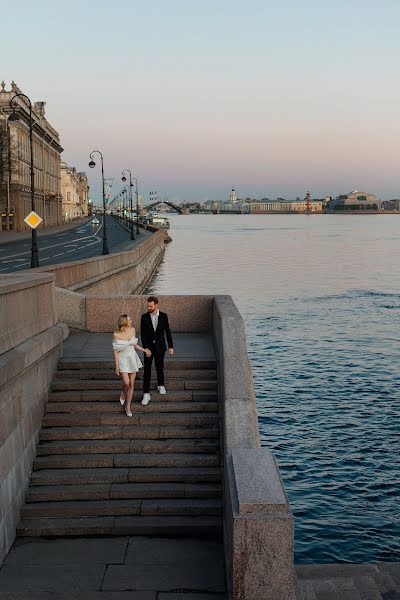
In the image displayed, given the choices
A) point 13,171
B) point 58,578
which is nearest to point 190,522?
point 58,578

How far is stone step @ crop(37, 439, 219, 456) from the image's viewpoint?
10688 mm

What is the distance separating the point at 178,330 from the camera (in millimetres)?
15672

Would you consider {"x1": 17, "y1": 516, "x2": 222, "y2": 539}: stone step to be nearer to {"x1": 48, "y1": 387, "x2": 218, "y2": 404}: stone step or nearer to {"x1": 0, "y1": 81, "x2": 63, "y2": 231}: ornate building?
{"x1": 48, "y1": 387, "x2": 218, "y2": 404}: stone step

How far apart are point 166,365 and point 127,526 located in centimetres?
367

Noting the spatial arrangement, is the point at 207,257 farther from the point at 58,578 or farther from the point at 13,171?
the point at 58,578

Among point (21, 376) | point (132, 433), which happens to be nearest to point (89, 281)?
point (132, 433)

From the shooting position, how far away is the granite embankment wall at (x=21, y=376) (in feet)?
30.3

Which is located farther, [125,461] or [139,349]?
[139,349]

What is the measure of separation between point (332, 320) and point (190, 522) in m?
33.0

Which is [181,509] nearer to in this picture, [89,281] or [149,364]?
[149,364]

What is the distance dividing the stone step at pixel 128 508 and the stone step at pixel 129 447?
3.11ft

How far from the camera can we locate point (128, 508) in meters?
9.72

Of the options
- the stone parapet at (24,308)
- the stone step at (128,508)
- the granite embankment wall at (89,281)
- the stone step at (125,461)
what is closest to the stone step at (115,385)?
the stone parapet at (24,308)

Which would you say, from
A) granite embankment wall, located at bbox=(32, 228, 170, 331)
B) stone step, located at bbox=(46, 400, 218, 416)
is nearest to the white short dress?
stone step, located at bbox=(46, 400, 218, 416)
